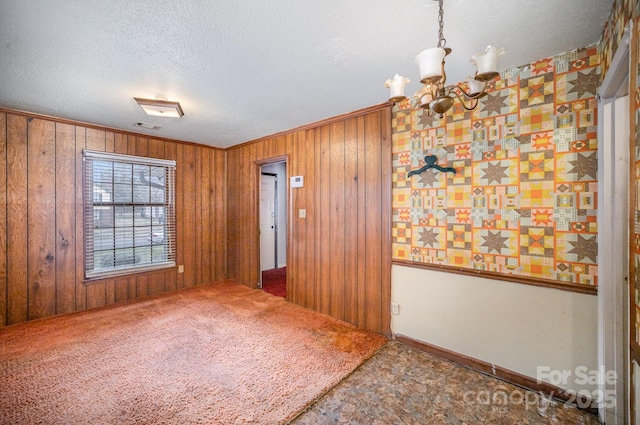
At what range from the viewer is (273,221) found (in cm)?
530

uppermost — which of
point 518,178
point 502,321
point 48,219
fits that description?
point 518,178

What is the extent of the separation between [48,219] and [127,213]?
766 mm

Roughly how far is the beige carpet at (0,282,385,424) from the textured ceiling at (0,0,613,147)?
7.64ft

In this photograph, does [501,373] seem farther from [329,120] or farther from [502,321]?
[329,120]

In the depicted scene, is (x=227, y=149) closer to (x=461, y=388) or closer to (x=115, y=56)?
(x=115, y=56)

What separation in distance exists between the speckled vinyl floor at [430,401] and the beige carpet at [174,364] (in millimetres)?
138

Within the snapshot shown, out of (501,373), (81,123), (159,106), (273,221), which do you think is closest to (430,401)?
(501,373)

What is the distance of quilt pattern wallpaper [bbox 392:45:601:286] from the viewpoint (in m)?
1.74

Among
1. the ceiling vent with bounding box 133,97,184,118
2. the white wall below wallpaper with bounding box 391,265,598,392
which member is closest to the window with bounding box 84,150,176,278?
the ceiling vent with bounding box 133,97,184,118

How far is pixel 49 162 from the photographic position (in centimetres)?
310

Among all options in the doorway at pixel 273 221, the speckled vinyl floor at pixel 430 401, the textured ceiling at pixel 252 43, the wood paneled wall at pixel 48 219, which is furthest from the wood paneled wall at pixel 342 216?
the wood paneled wall at pixel 48 219

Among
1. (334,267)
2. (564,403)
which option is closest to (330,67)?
(334,267)

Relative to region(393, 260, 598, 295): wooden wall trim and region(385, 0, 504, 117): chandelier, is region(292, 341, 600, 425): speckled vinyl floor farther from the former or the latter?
region(385, 0, 504, 117): chandelier

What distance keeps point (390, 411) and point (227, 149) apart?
4375 millimetres
